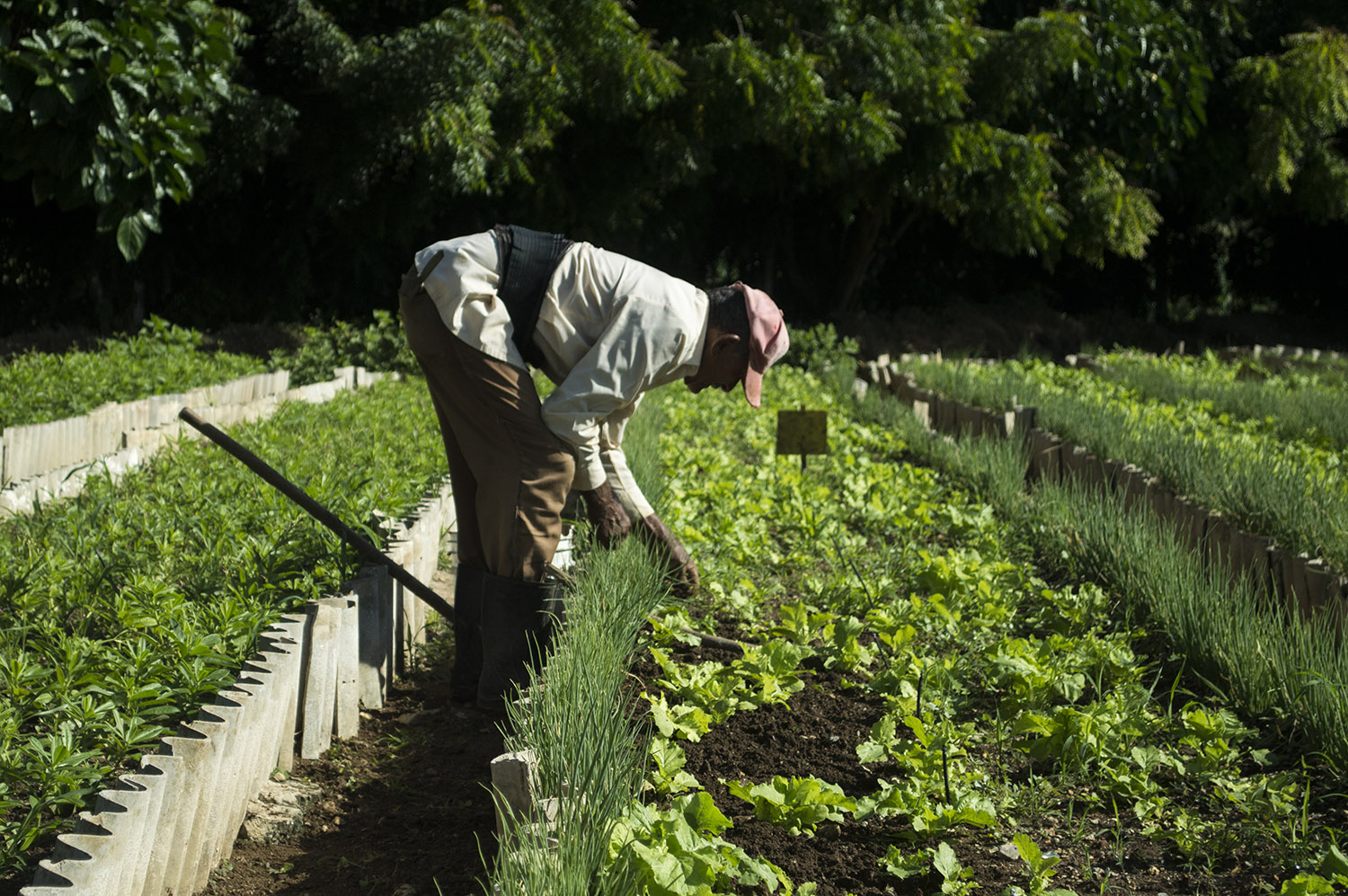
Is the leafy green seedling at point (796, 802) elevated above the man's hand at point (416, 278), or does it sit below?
below

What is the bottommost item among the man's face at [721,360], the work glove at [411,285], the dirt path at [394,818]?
the dirt path at [394,818]

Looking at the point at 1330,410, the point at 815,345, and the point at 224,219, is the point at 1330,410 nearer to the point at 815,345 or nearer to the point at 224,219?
the point at 815,345

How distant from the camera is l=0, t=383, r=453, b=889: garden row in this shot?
79.7 inches

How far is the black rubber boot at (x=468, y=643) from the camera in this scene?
3.03 metres

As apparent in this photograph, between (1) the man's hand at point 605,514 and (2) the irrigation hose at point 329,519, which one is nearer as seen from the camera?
(2) the irrigation hose at point 329,519

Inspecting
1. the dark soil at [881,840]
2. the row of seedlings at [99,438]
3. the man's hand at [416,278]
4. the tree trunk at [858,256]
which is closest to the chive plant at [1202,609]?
the dark soil at [881,840]

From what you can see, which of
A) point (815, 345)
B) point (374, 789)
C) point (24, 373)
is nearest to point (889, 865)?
point (374, 789)

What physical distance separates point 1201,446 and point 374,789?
3733 millimetres

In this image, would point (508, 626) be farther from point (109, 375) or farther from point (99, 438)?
point (109, 375)

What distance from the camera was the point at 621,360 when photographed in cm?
265

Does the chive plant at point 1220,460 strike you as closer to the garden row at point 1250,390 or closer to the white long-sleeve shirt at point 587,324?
the garden row at point 1250,390

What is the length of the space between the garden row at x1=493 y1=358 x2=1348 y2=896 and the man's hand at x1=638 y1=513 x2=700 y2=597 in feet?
0.39

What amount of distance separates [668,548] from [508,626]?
0.67 meters

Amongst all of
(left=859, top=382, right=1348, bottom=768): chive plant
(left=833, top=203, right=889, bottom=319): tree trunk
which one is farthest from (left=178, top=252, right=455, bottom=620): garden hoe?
(left=833, top=203, right=889, bottom=319): tree trunk
